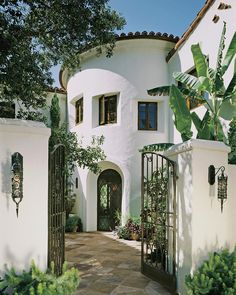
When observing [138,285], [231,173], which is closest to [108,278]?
[138,285]

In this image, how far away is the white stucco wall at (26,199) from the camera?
4.44 m

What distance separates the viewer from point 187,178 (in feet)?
19.6

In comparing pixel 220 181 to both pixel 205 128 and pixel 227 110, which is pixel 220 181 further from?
pixel 227 110

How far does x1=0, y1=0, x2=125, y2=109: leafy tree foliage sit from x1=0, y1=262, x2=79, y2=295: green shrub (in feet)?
14.2

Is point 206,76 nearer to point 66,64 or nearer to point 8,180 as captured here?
point 66,64

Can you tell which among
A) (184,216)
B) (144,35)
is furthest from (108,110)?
(184,216)

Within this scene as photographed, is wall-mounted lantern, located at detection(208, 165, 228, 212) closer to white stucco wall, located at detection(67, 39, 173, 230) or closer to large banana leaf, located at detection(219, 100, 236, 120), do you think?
large banana leaf, located at detection(219, 100, 236, 120)

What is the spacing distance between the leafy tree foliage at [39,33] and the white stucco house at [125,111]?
6.26 metres

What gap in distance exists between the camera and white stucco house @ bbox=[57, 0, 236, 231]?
46.4 ft

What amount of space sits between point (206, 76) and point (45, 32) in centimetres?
443

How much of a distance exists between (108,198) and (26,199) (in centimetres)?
1113

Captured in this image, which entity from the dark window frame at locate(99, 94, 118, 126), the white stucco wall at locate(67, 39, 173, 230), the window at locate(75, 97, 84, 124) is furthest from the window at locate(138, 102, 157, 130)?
the window at locate(75, 97, 84, 124)

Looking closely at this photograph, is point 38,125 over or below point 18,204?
over

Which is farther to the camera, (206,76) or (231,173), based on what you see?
(206,76)
